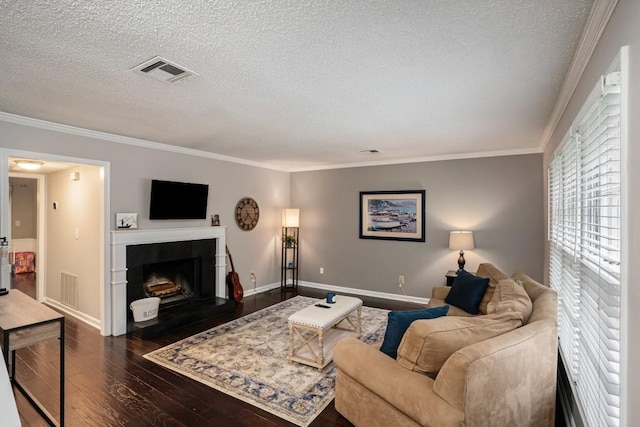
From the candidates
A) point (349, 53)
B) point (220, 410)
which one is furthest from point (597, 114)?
point (220, 410)

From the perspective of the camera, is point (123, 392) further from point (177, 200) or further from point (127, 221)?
point (177, 200)

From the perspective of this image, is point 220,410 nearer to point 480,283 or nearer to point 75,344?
point 75,344

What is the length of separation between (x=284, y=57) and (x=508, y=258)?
4458 millimetres

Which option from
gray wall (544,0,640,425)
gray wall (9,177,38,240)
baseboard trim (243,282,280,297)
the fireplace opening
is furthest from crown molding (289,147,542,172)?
gray wall (9,177,38,240)

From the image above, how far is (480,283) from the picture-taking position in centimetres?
329

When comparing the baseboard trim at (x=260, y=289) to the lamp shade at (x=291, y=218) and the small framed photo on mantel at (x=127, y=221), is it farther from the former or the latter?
the small framed photo on mantel at (x=127, y=221)

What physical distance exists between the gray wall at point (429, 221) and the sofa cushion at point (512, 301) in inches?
93.6

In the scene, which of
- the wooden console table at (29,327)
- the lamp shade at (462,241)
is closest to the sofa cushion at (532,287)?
the lamp shade at (462,241)

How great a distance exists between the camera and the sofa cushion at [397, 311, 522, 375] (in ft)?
5.86

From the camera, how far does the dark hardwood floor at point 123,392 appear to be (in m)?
2.34

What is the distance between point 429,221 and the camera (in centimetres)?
534

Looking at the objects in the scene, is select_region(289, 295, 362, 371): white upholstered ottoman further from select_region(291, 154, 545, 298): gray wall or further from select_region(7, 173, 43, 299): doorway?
select_region(7, 173, 43, 299): doorway

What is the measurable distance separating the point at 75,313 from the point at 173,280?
52.5 inches

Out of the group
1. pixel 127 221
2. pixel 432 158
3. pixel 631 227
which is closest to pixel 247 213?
pixel 127 221
